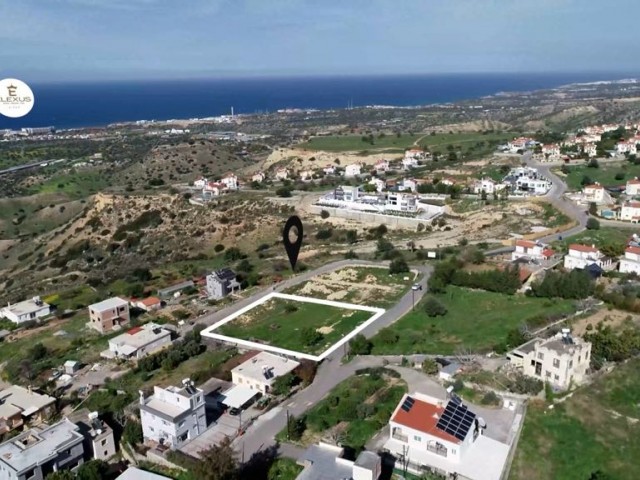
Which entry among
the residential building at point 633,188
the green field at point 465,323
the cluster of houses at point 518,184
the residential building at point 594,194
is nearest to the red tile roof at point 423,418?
the green field at point 465,323

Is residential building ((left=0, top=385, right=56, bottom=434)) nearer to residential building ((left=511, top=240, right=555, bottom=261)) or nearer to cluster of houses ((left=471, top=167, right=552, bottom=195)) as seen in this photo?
residential building ((left=511, top=240, right=555, bottom=261))

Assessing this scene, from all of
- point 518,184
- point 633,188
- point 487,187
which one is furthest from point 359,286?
point 633,188

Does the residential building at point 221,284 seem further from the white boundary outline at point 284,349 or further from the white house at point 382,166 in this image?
the white house at point 382,166

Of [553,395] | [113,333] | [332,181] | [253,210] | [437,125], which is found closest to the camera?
[553,395]

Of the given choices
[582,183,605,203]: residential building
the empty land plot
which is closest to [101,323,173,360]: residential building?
the empty land plot

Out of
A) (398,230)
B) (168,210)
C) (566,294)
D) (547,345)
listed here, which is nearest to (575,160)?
(398,230)

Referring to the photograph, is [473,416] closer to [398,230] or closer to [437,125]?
[398,230]
